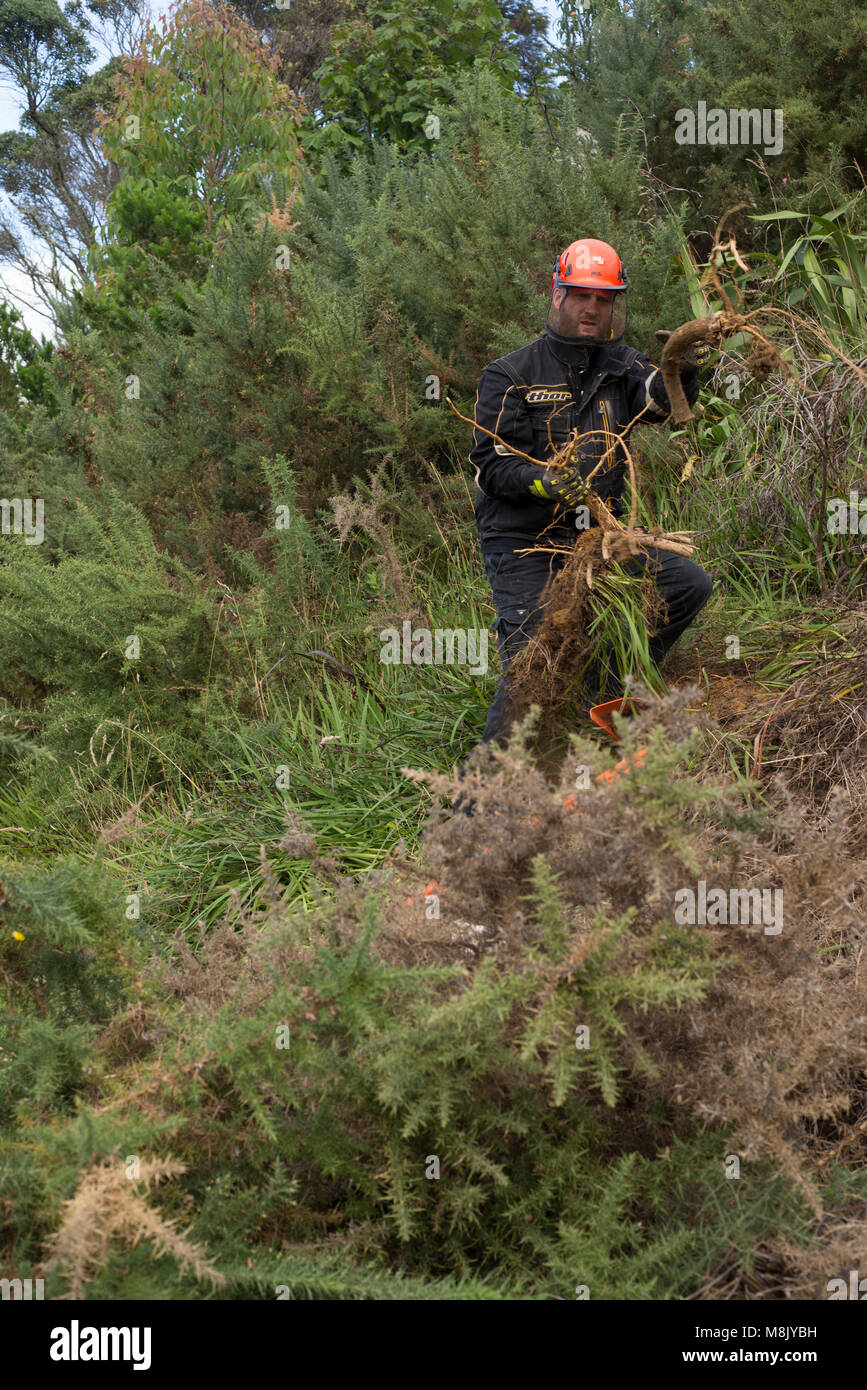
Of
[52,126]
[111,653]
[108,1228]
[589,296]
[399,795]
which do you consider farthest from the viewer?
[52,126]

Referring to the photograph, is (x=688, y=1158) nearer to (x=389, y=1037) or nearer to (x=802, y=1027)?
(x=802, y=1027)

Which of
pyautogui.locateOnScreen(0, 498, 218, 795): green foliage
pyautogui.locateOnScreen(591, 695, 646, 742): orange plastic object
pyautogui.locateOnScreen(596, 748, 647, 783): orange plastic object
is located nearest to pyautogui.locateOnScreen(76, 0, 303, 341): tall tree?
pyautogui.locateOnScreen(0, 498, 218, 795): green foliage

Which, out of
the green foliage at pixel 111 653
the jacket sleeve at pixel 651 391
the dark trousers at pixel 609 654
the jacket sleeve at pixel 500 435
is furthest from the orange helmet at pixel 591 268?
the green foliage at pixel 111 653

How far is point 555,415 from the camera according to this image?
4.75 m

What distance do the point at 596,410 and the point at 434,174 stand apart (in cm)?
274

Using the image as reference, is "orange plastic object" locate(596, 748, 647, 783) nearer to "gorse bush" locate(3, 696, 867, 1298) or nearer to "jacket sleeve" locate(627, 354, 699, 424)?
"gorse bush" locate(3, 696, 867, 1298)

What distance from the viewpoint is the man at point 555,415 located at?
15.0 ft

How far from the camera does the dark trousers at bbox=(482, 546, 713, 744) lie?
14.0ft

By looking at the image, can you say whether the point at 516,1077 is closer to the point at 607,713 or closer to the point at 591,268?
the point at 607,713

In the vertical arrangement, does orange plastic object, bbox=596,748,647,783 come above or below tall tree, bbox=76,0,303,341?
below

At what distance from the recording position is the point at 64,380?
834 centimetres

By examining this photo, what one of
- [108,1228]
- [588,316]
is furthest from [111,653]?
[108,1228]

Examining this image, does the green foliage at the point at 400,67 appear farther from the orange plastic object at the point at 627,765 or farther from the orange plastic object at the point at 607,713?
the orange plastic object at the point at 627,765

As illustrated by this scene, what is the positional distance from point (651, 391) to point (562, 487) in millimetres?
666
